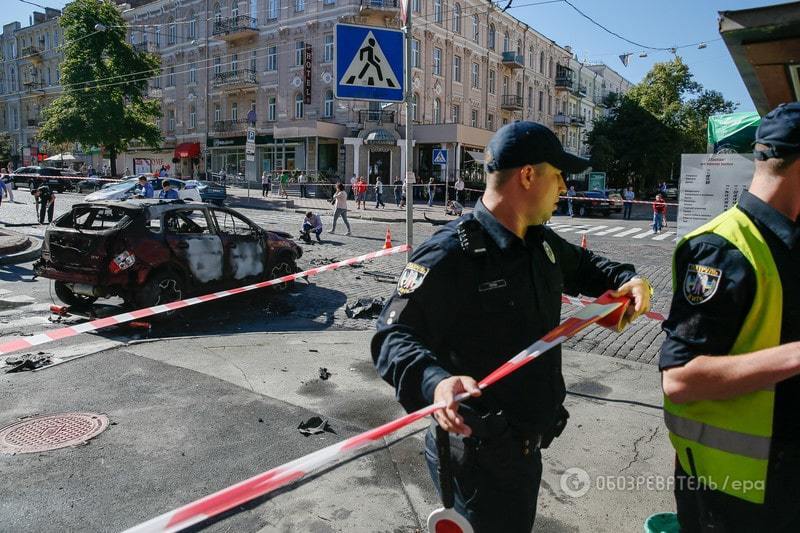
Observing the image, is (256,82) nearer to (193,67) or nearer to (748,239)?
(193,67)

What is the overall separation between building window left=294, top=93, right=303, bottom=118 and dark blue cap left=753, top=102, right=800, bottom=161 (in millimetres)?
42417

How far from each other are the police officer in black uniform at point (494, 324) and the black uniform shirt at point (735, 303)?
0.49 meters

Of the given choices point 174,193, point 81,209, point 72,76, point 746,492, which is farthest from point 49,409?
point 72,76

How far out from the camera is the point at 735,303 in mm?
1689

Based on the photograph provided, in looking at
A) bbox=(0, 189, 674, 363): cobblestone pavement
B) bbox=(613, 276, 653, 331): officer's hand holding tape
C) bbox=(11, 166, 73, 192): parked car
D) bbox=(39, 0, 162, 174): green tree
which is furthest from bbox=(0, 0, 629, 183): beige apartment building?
bbox=(613, 276, 653, 331): officer's hand holding tape

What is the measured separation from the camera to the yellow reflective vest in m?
1.71

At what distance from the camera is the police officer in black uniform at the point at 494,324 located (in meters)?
1.97

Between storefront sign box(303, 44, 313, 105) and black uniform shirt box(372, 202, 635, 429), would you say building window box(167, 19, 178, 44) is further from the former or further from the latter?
black uniform shirt box(372, 202, 635, 429)

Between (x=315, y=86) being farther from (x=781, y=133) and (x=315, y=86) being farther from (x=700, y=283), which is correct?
(x=700, y=283)

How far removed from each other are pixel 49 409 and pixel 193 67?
4984 centimetres

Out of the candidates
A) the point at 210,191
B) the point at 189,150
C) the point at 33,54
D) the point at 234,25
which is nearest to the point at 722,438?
the point at 210,191

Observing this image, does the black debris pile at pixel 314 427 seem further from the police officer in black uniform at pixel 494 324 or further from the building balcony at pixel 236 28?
the building balcony at pixel 236 28

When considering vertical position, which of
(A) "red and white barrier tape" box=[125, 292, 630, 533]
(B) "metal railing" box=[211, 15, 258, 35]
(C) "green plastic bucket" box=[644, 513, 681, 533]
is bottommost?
(C) "green plastic bucket" box=[644, 513, 681, 533]

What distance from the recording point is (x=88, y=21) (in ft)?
123
